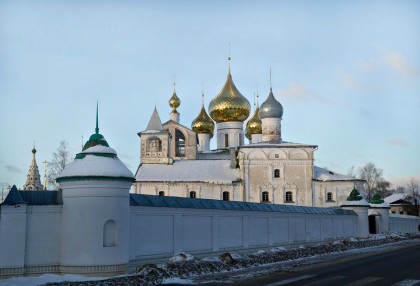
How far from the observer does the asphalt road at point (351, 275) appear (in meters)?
12.8

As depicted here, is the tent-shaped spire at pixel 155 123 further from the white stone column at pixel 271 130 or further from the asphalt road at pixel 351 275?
the asphalt road at pixel 351 275

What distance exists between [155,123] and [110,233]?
35.3m

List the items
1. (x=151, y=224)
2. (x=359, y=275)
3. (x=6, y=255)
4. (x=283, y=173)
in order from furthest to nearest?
1. (x=283, y=173)
2. (x=151, y=224)
3. (x=359, y=275)
4. (x=6, y=255)

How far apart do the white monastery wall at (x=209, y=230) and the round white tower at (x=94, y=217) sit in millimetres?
1137

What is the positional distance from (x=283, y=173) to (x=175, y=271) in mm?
31083

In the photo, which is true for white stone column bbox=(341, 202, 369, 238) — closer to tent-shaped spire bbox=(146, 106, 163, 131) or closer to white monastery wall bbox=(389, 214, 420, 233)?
white monastery wall bbox=(389, 214, 420, 233)

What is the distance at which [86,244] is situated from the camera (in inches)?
552

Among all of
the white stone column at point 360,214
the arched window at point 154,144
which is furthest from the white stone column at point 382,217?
the arched window at point 154,144

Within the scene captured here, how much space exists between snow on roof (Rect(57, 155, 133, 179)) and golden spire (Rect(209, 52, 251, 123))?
38.3 meters

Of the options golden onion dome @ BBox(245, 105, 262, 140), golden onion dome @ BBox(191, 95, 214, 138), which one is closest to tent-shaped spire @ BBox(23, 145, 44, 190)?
golden onion dome @ BBox(191, 95, 214, 138)

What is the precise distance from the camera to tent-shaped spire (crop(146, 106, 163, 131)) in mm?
49312

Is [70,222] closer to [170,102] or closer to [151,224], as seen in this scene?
[151,224]

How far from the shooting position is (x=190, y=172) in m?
45.6

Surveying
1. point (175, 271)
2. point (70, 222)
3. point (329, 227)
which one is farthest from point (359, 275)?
point (329, 227)
